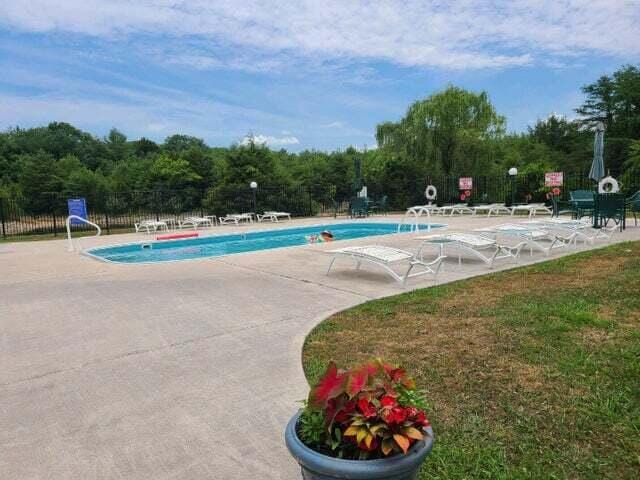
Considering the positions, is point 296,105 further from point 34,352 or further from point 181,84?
point 34,352

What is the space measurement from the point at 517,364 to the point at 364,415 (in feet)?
6.61

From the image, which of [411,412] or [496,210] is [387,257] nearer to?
[411,412]

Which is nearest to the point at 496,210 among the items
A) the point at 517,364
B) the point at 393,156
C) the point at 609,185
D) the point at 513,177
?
the point at 513,177

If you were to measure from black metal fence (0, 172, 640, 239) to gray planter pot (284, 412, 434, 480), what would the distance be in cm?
1747

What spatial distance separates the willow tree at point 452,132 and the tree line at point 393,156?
56mm

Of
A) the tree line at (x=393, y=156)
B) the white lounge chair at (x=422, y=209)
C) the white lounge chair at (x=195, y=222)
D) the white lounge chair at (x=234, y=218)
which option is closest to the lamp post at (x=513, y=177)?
the white lounge chair at (x=422, y=209)

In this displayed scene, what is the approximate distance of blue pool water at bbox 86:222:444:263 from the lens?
1088 cm

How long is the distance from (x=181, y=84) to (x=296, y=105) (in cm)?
890

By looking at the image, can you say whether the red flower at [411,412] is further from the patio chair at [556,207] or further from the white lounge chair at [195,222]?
the white lounge chair at [195,222]

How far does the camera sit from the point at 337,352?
3336mm

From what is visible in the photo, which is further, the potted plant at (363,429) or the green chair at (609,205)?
the green chair at (609,205)

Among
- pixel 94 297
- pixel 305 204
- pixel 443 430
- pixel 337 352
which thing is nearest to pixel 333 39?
pixel 305 204

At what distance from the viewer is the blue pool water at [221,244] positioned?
10.9 m

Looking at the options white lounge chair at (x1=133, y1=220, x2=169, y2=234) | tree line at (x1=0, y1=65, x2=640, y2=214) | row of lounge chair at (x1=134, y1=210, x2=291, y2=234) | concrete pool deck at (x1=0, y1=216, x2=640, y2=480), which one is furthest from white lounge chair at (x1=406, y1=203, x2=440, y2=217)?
white lounge chair at (x1=133, y1=220, x2=169, y2=234)
